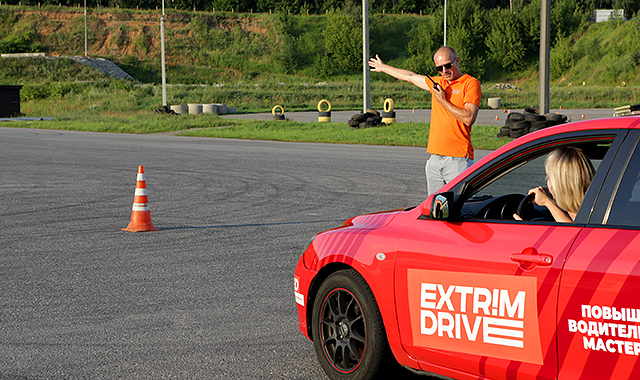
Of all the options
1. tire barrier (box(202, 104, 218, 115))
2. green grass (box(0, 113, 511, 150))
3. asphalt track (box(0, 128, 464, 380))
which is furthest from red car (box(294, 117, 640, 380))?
tire barrier (box(202, 104, 218, 115))

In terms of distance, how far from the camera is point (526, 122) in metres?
21.5

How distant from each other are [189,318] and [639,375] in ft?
12.0

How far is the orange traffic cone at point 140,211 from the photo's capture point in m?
9.23

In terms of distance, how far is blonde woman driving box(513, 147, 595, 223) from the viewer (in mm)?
3492

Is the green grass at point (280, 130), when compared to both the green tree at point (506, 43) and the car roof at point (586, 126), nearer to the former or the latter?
the car roof at point (586, 126)

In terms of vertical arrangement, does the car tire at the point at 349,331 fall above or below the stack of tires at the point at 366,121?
below

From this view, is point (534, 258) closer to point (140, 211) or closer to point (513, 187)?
point (513, 187)

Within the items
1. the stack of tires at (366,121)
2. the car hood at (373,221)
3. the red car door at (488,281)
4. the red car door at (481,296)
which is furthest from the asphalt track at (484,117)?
the red car door at (481,296)

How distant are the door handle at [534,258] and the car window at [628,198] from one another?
0.99 feet

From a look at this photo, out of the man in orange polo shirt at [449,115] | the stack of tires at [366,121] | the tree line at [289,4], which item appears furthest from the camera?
the tree line at [289,4]

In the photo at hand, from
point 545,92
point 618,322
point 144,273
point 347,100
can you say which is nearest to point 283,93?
point 347,100

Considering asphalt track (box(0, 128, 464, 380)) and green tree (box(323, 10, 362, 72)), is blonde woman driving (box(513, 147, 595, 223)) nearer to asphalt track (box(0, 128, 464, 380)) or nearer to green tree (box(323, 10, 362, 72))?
asphalt track (box(0, 128, 464, 380))

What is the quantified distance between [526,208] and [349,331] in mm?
1237

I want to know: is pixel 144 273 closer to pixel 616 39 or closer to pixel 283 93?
pixel 283 93
